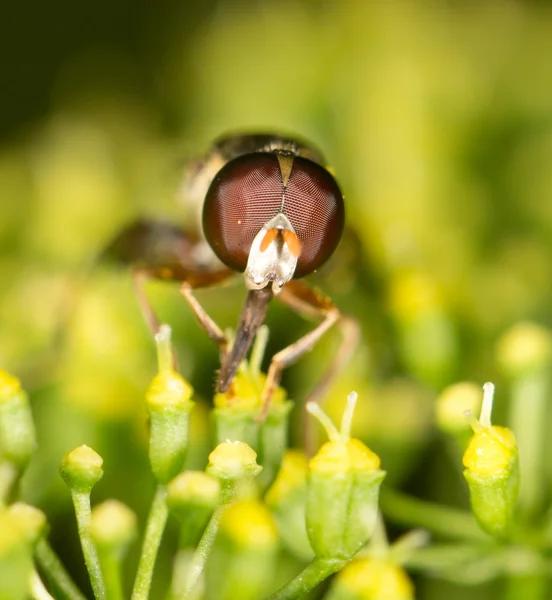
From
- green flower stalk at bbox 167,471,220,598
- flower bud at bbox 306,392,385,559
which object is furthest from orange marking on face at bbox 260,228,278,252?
green flower stalk at bbox 167,471,220,598

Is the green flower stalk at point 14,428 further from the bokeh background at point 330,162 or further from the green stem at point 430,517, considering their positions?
the green stem at point 430,517

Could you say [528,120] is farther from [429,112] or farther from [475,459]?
[475,459]

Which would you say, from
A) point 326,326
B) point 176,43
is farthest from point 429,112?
point 326,326

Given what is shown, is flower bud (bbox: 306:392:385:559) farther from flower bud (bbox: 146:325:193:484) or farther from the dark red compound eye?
the dark red compound eye

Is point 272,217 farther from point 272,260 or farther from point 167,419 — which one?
point 167,419

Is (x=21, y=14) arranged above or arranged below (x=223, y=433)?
above

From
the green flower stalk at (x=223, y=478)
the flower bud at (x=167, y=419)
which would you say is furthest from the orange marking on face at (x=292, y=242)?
the green flower stalk at (x=223, y=478)
